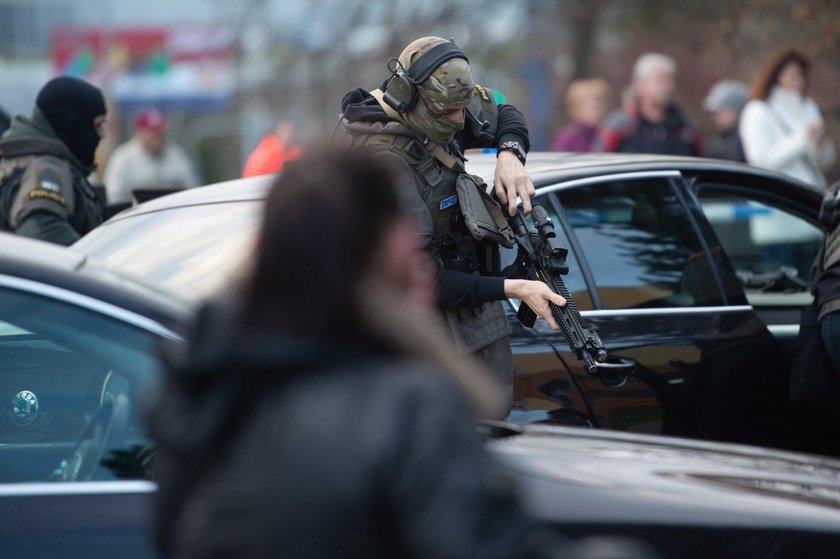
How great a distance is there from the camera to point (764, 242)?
7.07m

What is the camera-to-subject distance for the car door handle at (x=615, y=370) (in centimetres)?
433

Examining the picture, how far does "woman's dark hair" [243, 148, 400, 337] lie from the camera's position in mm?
1791

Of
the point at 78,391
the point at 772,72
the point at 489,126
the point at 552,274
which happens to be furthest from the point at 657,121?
the point at 78,391

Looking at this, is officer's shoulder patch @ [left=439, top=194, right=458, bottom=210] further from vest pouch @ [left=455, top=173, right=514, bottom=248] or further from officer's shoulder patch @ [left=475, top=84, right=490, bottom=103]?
officer's shoulder patch @ [left=475, top=84, right=490, bottom=103]

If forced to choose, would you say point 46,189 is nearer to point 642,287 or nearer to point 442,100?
point 442,100

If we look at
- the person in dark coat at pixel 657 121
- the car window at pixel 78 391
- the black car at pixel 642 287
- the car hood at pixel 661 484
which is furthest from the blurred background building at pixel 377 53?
the car hood at pixel 661 484

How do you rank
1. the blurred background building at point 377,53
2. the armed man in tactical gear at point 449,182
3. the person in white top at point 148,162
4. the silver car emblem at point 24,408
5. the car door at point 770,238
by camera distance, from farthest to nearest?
the blurred background building at point 377,53 < the person in white top at point 148,162 < the car door at point 770,238 < the armed man in tactical gear at point 449,182 < the silver car emblem at point 24,408

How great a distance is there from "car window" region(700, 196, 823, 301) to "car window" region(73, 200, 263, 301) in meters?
2.01

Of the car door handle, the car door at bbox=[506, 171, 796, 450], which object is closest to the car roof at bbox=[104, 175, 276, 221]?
the car door at bbox=[506, 171, 796, 450]

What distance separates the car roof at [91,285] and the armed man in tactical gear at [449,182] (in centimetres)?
134

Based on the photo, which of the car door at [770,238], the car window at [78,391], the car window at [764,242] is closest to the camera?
the car window at [78,391]

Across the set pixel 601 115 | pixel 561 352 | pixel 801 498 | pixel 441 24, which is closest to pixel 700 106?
pixel 441 24

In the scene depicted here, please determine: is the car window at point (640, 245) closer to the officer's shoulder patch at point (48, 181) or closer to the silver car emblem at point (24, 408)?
the silver car emblem at point (24, 408)

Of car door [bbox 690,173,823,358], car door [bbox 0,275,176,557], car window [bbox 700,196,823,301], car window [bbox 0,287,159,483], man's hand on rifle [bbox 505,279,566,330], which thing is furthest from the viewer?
car window [bbox 700,196,823,301]
